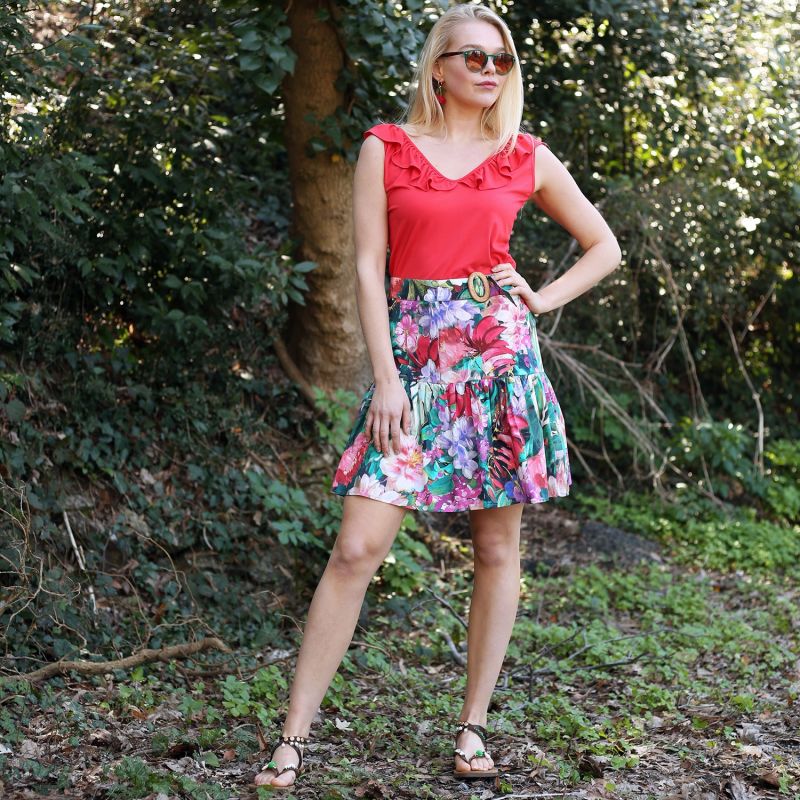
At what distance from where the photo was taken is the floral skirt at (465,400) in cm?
267

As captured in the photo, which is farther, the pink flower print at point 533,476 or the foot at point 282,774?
the pink flower print at point 533,476

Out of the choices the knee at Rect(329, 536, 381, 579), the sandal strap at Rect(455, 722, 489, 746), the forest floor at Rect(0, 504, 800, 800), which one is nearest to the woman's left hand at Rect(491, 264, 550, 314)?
the knee at Rect(329, 536, 381, 579)

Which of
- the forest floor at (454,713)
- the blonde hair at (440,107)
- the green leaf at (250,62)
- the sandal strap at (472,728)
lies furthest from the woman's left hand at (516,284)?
the green leaf at (250,62)

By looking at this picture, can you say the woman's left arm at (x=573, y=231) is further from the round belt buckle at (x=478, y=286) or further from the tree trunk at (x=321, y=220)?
the tree trunk at (x=321, y=220)

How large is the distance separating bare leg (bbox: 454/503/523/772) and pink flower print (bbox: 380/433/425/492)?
0.26 meters

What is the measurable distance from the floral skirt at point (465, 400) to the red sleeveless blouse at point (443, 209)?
0.06 metres

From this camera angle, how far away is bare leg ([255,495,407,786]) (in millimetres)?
2580

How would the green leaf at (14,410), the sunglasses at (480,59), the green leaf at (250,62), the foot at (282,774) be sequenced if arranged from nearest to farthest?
the foot at (282,774), the sunglasses at (480,59), the green leaf at (14,410), the green leaf at (250,62)

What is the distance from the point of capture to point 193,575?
4.21 m

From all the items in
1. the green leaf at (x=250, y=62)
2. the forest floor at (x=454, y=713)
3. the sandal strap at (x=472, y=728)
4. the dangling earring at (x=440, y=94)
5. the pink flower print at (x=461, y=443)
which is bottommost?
the forest floor at (x=454, y=713)

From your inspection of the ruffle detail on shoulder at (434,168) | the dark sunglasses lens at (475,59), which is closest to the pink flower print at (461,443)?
the ruffle detail on shoulder at (434,168)

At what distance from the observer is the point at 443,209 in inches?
104

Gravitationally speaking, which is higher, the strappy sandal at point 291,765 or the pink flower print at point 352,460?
the pink flower print at point 352,460

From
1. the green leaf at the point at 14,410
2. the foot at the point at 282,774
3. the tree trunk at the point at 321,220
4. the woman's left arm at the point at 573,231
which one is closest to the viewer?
the foot at the point at 282,774
